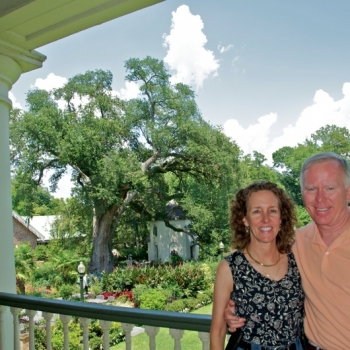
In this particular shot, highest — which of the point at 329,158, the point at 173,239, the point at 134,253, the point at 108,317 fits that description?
the point at 329,158

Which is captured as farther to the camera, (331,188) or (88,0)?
(88,0)

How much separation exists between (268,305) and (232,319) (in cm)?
9

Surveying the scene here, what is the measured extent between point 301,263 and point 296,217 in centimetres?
12

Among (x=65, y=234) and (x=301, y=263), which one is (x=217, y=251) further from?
(x=301, y=263)

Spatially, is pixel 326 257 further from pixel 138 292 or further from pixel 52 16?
pixel 138 292

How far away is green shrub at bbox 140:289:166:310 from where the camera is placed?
33.0ft

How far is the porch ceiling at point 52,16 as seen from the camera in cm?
131

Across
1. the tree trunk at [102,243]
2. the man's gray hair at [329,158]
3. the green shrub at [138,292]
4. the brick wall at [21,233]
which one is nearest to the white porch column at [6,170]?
the man's gray hair at [329,158]

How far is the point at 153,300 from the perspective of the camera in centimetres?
1022

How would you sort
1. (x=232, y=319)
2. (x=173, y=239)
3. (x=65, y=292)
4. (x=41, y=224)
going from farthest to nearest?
(x=41, y=224)
(x=173, y=239)
(x=65, y=292)
(x=232, y=319)

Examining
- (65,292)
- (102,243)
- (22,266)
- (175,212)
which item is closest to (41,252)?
(102,243)

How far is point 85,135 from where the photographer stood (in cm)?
1442

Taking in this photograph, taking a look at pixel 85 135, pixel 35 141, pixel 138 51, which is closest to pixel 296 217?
pixel 85 135

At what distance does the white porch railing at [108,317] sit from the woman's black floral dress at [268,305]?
187 millimetres
